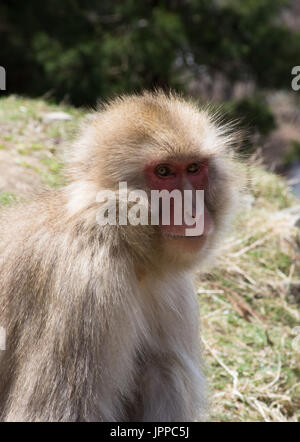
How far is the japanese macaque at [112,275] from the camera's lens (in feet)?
9.16

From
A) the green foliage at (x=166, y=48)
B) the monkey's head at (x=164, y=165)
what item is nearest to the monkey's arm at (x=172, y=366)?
the monkey's head at (x=164, y=165)

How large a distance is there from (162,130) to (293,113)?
14796mm

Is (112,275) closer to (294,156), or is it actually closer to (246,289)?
(246,289)

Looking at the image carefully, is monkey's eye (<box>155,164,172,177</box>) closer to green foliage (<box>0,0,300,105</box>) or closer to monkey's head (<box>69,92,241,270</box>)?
monkey's head (<box>69,92,241,270</box>)

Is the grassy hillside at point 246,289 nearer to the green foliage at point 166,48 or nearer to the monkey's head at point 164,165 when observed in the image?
the monkey's head at point 164,165

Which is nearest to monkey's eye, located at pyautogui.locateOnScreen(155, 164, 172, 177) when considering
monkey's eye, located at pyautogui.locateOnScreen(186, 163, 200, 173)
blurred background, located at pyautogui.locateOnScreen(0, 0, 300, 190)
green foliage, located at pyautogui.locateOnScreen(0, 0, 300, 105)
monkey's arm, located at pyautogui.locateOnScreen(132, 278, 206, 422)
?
monkey's eye, located at pyautogui.locateOnScreen(186, 163, 200, 173)

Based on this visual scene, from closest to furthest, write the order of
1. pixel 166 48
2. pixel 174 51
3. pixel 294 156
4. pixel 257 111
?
1. pixel 166 48
2. pixel 174 51
3. pixel 257 111
4. pixel 294 156

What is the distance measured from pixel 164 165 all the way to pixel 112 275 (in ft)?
1.75

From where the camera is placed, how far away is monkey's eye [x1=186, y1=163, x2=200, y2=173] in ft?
10.00

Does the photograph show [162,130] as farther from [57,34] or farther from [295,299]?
[57,34]

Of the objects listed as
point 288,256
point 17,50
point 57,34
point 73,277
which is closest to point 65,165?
point 73,277

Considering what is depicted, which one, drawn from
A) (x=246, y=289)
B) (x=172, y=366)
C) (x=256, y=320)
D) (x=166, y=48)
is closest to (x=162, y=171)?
(x=172, y=366)

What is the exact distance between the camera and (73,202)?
9.63ft

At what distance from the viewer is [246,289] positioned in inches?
214
